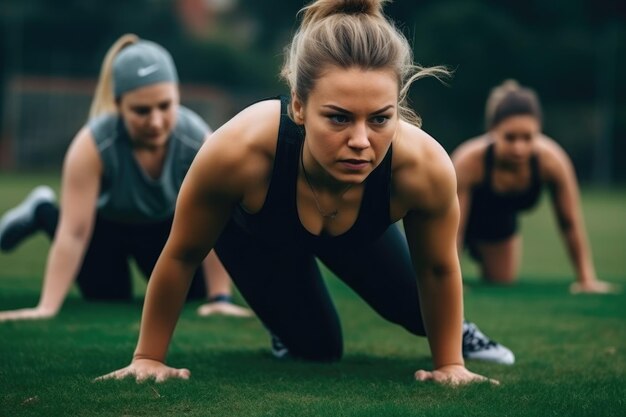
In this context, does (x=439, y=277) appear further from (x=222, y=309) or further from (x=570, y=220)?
(x=570, y=220)

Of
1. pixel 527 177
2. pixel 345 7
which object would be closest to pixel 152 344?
pixel 345 7

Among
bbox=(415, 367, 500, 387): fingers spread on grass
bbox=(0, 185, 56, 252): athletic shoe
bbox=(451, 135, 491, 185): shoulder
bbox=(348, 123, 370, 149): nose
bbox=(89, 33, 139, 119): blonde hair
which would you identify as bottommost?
bbox=(415, 367, 500, 387): fingers spread on grass

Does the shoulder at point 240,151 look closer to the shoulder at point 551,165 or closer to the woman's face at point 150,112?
the woman's face at point 150,112

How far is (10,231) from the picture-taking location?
22.9ft

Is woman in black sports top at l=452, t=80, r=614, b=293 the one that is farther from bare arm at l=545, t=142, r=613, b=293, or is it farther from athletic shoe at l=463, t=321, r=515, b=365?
athletic shoe at l=463, t=321, r=515, b=365

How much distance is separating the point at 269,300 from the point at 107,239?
8.67ft

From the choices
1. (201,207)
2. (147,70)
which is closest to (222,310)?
(147,70)

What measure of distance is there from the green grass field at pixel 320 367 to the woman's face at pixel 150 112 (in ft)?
3.70

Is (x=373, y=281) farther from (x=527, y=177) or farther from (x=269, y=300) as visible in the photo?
(x=527, y=177)

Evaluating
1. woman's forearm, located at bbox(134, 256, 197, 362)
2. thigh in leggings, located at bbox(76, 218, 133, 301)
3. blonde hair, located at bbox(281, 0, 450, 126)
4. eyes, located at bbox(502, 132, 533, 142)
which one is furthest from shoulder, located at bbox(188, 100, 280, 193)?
eyes, located at bbox(502, 132, 533, 142)

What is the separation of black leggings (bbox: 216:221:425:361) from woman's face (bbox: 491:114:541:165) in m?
4.02

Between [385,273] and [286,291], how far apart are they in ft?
1.52

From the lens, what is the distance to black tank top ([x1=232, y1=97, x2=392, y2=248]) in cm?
366

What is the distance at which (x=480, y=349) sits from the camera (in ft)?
15.3
